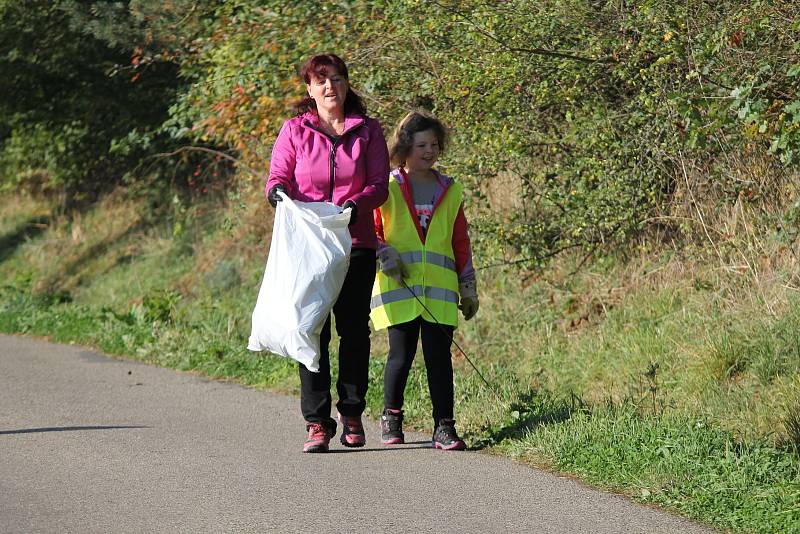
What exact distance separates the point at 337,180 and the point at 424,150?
22.0 inches

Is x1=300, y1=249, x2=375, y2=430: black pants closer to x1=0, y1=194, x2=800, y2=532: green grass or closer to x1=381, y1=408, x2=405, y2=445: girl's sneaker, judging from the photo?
x1=381, y1=408, x2=405, y2=445: girl's sneaker

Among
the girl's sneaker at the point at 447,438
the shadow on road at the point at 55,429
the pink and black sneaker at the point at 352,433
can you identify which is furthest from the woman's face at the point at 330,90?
the shadow on road at the point at 55,429

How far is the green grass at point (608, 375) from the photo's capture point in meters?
5.68

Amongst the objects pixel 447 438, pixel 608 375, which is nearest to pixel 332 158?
pixel 447 438

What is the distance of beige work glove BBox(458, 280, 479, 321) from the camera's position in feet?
23.1

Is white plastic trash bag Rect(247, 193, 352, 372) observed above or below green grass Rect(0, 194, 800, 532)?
above

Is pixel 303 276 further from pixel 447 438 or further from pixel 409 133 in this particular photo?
pixel 447 438

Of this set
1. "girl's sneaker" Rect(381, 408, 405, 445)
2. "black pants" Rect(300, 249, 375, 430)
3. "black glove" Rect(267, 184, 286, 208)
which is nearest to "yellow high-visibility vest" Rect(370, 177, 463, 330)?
"black pants" Rect(300, 249, 375, 430)

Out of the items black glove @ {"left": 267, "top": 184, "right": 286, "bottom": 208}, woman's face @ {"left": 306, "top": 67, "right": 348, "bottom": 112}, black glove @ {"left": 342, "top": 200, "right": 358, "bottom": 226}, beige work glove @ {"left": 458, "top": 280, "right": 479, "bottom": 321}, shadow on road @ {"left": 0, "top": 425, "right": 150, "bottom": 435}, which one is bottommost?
shadow on road @ {"left": 0, "top": 425, "right": 150, "bottom": 435}

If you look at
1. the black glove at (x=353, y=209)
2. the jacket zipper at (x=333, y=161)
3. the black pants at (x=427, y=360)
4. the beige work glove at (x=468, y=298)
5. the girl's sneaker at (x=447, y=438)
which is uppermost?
the jacket zipper at (x=333, y=161)

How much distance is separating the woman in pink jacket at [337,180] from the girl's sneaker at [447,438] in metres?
0.42

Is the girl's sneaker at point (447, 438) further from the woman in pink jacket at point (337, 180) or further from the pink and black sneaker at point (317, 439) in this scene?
the pink and black sneaker at point (317, 439)

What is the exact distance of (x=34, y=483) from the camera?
5906 mm

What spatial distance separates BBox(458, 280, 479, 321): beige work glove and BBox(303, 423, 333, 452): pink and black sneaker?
104cm
